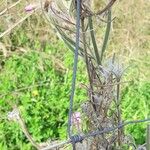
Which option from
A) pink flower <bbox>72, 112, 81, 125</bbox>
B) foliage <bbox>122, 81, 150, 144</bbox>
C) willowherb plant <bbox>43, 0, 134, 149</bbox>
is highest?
willowherb plant <bbox>43, 0, 134, 149</bbox>

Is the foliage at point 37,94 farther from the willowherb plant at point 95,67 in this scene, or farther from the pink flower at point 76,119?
the willowherb plant at point 95,67

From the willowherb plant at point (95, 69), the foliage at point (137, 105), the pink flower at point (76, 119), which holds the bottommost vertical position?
the foliage at point (137, 105)

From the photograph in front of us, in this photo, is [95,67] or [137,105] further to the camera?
[137,105]

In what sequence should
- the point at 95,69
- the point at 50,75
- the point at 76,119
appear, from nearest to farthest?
the point at 95,69
the point at 76,119
the point at 50,75

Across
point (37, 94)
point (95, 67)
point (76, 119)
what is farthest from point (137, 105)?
point (95, 67)

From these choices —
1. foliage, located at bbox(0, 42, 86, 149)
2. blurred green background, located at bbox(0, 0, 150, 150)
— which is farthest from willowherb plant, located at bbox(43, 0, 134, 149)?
foliage, located at bbox(0, 42, 86, 149)

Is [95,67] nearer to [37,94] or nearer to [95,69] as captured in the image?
[95,69]

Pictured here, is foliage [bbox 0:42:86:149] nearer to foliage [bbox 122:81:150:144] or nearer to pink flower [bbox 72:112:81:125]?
foliage [bbox 122:81:150:144]

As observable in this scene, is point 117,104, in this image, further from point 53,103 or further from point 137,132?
point 53,103

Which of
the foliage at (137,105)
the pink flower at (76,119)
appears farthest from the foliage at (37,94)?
the pink flower at (76,119)

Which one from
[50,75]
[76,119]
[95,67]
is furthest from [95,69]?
[50,75]

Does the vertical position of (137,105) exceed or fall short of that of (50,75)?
it falls short

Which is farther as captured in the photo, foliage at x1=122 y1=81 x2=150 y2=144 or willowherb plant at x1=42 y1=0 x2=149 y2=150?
foliage at x1=122 y1=81 x2=150 y2=144

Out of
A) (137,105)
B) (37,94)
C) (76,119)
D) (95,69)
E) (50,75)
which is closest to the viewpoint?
(95,69)
